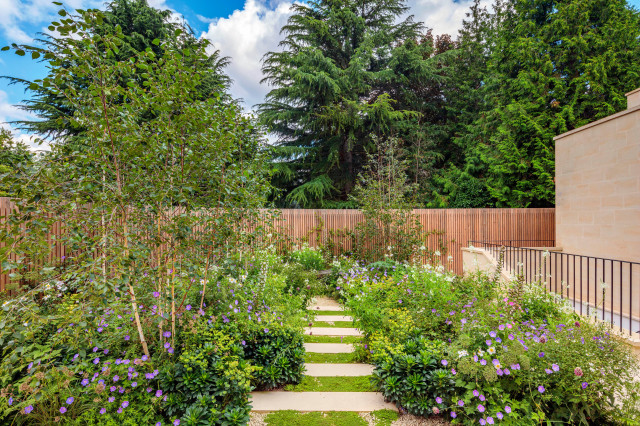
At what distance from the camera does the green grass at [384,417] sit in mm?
2188

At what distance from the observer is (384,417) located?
224 centimetres

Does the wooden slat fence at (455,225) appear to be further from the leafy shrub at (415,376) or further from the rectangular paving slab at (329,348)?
the leafy shrub at (415,376)

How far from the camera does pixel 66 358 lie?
7.06 ft

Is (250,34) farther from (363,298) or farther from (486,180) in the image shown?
(486,180)

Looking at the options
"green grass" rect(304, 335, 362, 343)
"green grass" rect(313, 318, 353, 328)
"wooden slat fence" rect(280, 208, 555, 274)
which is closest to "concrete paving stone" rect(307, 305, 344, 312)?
"green grass" rect(313, 318, 353, 328)

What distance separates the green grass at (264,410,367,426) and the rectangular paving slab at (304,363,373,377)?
1.89 ft

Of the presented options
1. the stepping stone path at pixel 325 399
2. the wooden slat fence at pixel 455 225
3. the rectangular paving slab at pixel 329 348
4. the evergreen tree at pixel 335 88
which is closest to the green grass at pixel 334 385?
the stepping stone path at pixel 325 399

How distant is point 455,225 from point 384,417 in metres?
6.62

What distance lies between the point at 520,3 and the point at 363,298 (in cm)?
1244

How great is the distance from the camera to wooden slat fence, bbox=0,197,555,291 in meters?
7.63

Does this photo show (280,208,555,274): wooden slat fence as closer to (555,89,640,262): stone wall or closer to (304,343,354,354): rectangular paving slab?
(555,89,640,262): stone wall

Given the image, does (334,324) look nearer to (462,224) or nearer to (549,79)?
(462,224)

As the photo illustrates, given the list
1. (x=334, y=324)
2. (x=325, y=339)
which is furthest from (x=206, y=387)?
(x=334, y=324)

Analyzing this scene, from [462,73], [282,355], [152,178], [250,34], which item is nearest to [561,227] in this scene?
[282,355]
